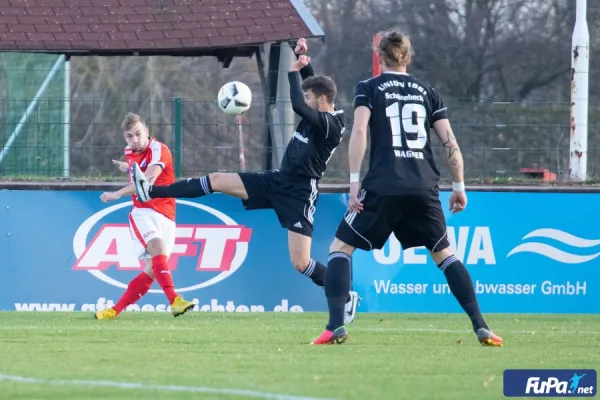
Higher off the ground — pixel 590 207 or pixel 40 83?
pixel 40 83

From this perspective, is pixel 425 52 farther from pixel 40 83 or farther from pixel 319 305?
pixel 319 305

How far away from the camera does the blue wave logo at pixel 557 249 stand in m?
14.8

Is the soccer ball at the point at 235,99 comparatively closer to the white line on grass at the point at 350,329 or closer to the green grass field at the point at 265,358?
the green grass field at the point at 265,358

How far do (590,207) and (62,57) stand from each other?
821 cm

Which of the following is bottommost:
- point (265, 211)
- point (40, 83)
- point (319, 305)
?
point (319, 305)

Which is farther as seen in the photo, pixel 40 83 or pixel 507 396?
pixel 40 83

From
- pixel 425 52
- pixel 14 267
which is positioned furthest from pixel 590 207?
pixel 425 52

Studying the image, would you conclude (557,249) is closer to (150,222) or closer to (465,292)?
(150,222)

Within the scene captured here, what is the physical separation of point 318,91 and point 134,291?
2.80m

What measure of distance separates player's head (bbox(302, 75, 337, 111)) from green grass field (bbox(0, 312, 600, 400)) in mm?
1833

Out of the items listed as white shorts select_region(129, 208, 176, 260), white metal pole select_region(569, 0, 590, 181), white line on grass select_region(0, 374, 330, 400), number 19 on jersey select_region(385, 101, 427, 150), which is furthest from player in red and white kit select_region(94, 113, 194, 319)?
white metal pole select_region(569, 0, 590, 181)

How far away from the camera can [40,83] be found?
19.4 m

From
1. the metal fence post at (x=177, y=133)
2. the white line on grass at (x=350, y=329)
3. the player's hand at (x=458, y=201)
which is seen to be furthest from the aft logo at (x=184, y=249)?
the player's hand at (x=458, y=201)

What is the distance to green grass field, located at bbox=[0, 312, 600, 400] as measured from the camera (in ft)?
22.1
